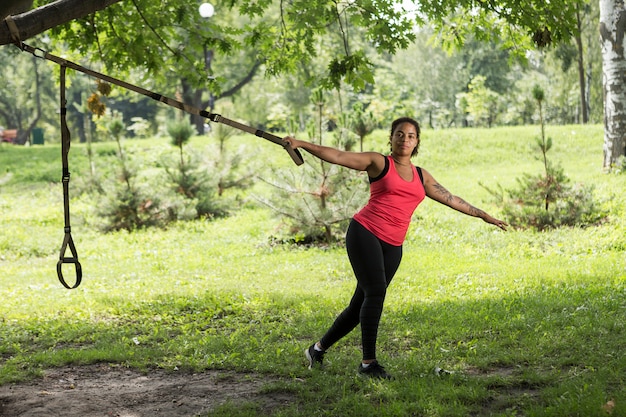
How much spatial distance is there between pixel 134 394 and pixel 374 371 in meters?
→ 1.72

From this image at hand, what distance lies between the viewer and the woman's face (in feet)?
17.2

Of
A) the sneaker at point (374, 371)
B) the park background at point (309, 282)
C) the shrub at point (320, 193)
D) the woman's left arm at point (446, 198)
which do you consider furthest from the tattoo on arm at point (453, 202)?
the shrub at point (320, 193)

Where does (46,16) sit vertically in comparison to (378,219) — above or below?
above

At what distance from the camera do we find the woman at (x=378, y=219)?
5090mm

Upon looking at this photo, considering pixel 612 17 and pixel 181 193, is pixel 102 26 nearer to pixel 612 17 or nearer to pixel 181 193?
pixel 181 193

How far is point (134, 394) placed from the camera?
546cm

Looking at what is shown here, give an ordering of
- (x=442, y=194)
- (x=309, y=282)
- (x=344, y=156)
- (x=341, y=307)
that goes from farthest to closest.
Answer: (x=309, y=282) < (x=341, y=307) < (x=442, y=194) < (x=344, y=156)

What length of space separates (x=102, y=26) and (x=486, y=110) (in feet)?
126

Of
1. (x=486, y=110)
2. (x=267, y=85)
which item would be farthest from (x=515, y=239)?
(x=267, y=85)

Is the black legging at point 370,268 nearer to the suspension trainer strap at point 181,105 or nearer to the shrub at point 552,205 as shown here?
the suspension trainer strap at point 181,105

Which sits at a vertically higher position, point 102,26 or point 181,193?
point 102,26

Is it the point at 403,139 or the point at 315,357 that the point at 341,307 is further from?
the point at 403,139

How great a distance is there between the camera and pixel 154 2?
29.7 feet

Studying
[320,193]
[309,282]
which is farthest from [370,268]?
[320,193]
